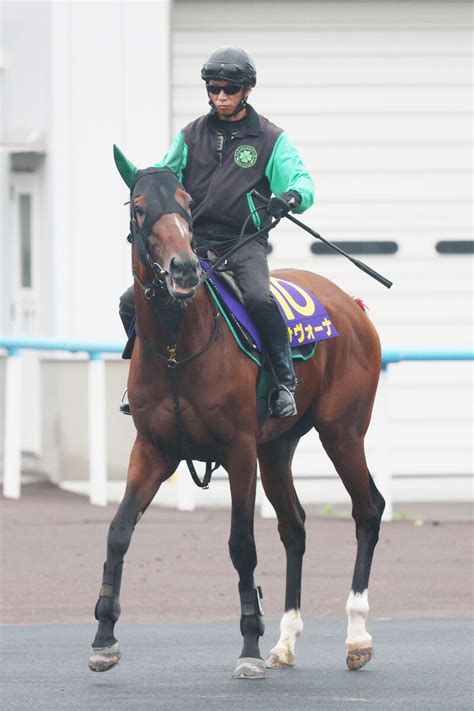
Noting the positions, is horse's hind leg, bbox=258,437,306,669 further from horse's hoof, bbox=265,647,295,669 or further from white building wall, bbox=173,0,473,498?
white building wall, bbox=173,0,473,498

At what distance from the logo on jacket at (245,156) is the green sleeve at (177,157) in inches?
9.8

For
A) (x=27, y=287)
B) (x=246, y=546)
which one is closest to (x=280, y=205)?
(x=246, y=546)

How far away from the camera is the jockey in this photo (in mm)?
7996

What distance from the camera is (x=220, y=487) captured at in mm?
14367

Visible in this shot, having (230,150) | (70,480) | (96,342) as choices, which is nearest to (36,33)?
(96,342)

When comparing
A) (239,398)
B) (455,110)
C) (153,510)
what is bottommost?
(153,510)

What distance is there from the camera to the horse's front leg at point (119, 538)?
7.41 meters

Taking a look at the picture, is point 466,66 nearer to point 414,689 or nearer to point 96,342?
point 96,342

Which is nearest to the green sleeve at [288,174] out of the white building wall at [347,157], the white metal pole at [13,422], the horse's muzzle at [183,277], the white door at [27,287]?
the horse's muzzle at [183,277]

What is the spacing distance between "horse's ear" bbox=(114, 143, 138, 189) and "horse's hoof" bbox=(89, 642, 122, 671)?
2.01 meters

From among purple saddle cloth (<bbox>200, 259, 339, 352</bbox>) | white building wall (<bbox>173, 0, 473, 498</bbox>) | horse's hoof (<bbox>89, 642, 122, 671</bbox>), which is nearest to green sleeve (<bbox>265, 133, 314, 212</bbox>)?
purple saddle cloth (<bbox>200, 259, 339, 352</bbox>)

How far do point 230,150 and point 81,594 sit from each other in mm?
3460

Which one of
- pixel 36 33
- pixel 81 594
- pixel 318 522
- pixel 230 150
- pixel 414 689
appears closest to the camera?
pixel 414 689

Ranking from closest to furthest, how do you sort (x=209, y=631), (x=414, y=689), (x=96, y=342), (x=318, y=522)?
1. (x=414, y=689)
2. (x=209, y=631)
3. (x=318, y=522)
4. (x=96, y=342)
